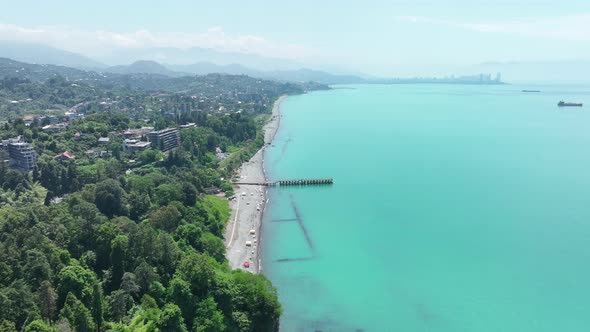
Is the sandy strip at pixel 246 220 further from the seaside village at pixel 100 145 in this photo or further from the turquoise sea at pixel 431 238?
the seaside village at pixel 100 145

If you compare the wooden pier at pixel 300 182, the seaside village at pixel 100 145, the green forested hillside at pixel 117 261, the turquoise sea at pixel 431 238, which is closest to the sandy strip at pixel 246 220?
the turquoise sea at pixel 431 238

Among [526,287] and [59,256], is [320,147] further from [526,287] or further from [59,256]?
[59,256]

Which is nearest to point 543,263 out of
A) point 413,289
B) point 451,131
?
point 413,289

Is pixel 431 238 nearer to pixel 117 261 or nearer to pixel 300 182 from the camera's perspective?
pixel 300 182

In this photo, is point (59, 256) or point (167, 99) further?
point (167, 99)

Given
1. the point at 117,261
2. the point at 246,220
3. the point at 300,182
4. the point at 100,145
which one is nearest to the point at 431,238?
the point at 246,220

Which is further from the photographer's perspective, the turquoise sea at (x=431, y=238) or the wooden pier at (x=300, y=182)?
the wooden pier at (x=300, y=182)

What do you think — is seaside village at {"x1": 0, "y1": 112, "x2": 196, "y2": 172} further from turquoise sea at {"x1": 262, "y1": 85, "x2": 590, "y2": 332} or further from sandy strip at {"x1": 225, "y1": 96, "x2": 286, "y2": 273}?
turquoise sea at {"x1": 262, "y1": 85, "x2": 590, "y2": 332}
